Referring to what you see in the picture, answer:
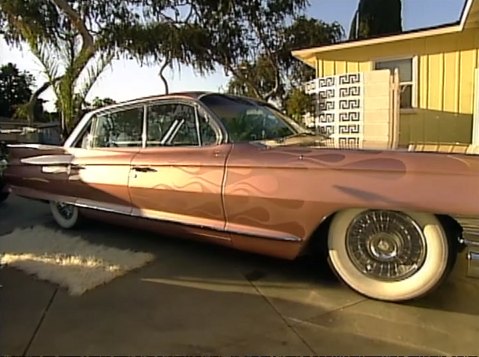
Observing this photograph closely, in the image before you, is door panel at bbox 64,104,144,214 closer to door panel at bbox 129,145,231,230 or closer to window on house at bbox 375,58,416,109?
door panel at bbox 129,145,231,230

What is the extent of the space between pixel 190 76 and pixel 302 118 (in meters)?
6.76

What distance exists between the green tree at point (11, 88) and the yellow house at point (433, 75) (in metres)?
18.8

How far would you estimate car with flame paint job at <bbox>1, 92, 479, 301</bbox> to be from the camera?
3.10m

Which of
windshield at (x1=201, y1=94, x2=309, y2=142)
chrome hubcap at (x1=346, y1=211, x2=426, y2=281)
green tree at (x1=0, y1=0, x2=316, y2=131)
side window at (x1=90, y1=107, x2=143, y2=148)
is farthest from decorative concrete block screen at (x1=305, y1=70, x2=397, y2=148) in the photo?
green tree at (x1=0, y1=0, x2=316, y2=131)

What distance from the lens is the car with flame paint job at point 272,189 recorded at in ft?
10.2

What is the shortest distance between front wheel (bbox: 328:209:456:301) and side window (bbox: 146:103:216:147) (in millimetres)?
1447

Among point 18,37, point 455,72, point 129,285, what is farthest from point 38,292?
point 18,37

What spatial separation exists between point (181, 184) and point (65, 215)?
2.25 meters

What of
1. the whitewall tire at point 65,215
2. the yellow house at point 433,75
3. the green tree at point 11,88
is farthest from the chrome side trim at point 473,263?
the green tree at point 11,88

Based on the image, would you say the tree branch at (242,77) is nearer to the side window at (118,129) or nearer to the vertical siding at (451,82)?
the vertical siding at (451,82)

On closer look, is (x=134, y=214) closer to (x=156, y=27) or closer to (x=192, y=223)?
(x=192, y=223)

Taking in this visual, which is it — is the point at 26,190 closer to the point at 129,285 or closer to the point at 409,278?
the point at 129,285

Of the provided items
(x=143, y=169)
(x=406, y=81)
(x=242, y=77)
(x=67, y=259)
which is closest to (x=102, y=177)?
(x=143, y=169)

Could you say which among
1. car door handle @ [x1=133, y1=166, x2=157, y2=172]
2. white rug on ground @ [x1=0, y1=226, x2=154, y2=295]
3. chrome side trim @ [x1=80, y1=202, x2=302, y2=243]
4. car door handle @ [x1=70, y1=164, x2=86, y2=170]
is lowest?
white rug on ground @ [x1=0, y1=226, x2=154, y2=295]
